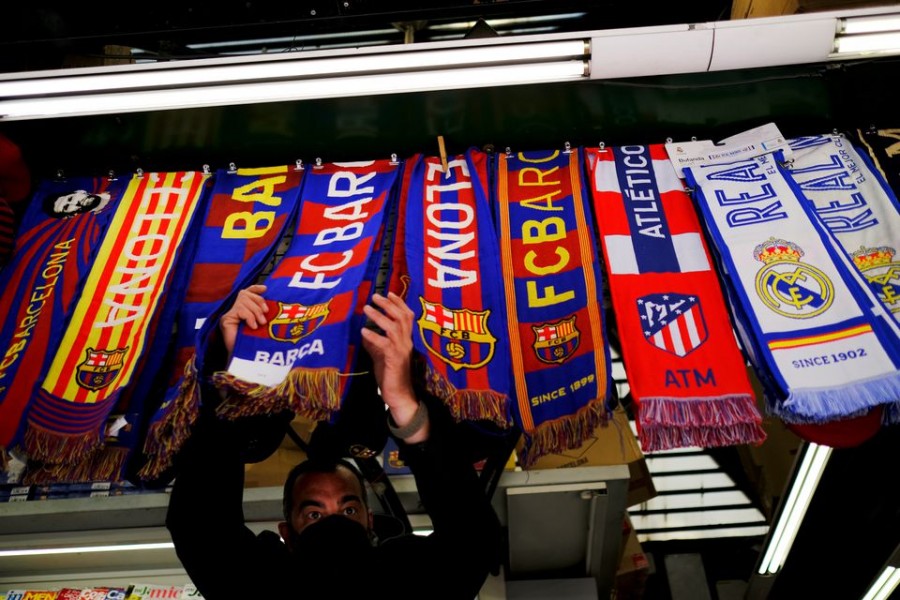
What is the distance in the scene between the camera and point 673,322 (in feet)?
8.61

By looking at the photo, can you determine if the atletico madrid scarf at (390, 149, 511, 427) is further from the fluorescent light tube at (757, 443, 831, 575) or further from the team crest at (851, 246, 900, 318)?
the fluorescent light tube at (757, 443, 831, 575)

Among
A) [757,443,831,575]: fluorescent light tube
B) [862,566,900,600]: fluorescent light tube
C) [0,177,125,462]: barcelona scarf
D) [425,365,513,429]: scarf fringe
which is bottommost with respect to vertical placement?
[862,566,900,600]: fluorescent light tube

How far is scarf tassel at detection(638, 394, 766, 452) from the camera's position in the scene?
2.35 meters

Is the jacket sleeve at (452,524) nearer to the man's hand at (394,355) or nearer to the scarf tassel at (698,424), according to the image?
the man's hand at (394,355)

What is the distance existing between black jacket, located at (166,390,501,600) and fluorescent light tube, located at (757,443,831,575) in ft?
5.84

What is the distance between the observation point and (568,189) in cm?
323

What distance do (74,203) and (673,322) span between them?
269 cm

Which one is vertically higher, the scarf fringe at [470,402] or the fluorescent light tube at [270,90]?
the fluorescent light tube at [270,90]

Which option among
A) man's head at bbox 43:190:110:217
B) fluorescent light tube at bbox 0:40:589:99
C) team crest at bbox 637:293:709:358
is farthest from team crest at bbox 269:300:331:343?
man's head at bbox 43:190:110:217

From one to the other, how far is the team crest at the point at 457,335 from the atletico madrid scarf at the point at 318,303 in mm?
265

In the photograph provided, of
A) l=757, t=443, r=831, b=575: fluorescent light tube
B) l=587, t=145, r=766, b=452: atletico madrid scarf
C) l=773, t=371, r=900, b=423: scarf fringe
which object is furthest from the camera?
l=757, t=443, r=831, b=575: fluorescent light tube

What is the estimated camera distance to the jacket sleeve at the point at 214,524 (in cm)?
211

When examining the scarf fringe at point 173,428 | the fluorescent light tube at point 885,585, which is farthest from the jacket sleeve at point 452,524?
the fluorescent light tube at point 885,585

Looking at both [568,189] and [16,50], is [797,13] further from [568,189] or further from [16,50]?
[16,50]
